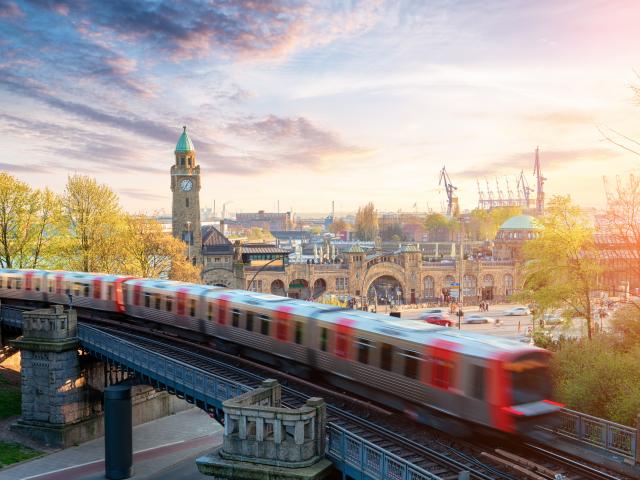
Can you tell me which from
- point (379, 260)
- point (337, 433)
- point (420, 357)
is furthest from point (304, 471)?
point (379, 260)

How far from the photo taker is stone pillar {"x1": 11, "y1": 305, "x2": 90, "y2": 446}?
37969 mm

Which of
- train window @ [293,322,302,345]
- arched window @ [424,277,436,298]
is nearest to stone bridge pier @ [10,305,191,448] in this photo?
train window @ [293,322,302,345]

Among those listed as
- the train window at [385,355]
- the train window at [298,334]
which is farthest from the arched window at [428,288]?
the train window at [385,355]

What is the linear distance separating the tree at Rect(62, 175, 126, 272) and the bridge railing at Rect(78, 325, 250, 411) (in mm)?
23682

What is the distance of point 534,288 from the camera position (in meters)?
41.6

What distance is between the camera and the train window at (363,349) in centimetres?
2219

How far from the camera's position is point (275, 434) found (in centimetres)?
1745

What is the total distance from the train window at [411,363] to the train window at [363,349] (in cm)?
189

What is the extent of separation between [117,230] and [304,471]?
47030mm

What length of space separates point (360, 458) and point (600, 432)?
8226 mm

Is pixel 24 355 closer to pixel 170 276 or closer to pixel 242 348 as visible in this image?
pixel 242 348

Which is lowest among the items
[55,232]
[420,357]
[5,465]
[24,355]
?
[5,465]

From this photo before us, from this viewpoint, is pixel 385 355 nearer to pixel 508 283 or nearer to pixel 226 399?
pixel 226 399

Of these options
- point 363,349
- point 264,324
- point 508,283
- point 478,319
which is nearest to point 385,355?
point 363,349
